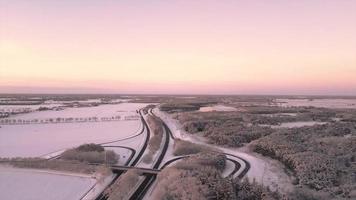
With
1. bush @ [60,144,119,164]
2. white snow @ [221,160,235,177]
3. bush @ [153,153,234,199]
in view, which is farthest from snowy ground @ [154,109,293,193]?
bush @ [60,144,119,164]

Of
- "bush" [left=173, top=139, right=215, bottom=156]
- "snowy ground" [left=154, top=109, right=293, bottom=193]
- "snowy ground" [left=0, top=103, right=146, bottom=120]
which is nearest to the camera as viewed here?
"snowy ground" [left=154, top=109, right=293, bottom=193]

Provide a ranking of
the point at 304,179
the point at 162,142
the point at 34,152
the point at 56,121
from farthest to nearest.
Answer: the point at 56,121 < the point at 162,142 < the point at 34,152 < the point at 304,179

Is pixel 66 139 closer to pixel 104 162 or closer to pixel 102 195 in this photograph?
pixel 104 162

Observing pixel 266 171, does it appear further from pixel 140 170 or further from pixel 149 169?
pixel 140 170

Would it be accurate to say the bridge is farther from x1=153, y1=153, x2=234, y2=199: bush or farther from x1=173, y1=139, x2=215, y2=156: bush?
x1=173, y1=139, x2=215, y2=156: bush

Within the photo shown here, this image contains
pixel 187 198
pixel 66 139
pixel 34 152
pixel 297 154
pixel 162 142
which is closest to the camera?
pixel 187 198

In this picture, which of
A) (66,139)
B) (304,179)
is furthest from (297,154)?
(66,139)

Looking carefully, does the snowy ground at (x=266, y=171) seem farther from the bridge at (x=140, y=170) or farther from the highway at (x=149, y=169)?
the bridge at (x=140, y=170)

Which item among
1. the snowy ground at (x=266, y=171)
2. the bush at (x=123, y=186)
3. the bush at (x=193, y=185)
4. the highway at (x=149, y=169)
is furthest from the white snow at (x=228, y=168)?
the bush at (x=123, y=186)

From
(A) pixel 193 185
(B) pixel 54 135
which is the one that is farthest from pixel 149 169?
(B) pixel 54 135
